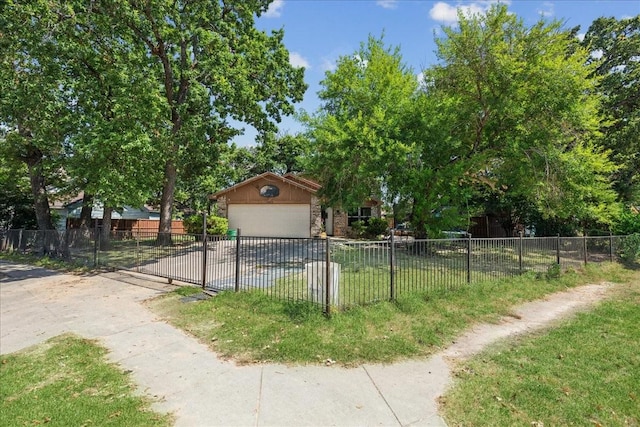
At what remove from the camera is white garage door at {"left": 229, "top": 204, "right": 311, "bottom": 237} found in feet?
72.2

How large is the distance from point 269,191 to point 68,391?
62.2 feet

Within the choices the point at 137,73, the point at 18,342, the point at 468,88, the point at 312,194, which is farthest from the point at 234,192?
the point at 18,342

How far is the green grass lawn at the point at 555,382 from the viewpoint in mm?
3479

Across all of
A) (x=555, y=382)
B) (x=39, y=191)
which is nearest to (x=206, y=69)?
(x=39, y=191)

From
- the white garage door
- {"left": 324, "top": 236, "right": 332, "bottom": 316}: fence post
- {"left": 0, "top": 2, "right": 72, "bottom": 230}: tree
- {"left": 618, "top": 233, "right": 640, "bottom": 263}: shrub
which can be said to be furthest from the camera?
the white garage door

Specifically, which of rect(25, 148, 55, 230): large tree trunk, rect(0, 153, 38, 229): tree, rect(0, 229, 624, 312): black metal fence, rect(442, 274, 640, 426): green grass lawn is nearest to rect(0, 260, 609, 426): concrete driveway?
rect(442, 274, 640, 426): green grass lawn

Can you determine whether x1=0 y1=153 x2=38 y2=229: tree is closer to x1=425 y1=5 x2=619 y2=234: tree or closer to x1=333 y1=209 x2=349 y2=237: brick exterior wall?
x1=333 y1=209 x2=349 y2=237: brick exterior wall

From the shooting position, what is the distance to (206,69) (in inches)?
600

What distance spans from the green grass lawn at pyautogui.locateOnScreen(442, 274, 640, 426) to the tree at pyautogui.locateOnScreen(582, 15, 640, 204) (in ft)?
55.2

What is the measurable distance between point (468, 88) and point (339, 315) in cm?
1230

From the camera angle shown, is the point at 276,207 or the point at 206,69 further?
the point at 276,207

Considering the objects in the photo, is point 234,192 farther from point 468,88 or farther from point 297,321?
point 297,321

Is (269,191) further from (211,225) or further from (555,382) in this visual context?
(555,382)

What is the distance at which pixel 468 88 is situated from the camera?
47.8 ft
